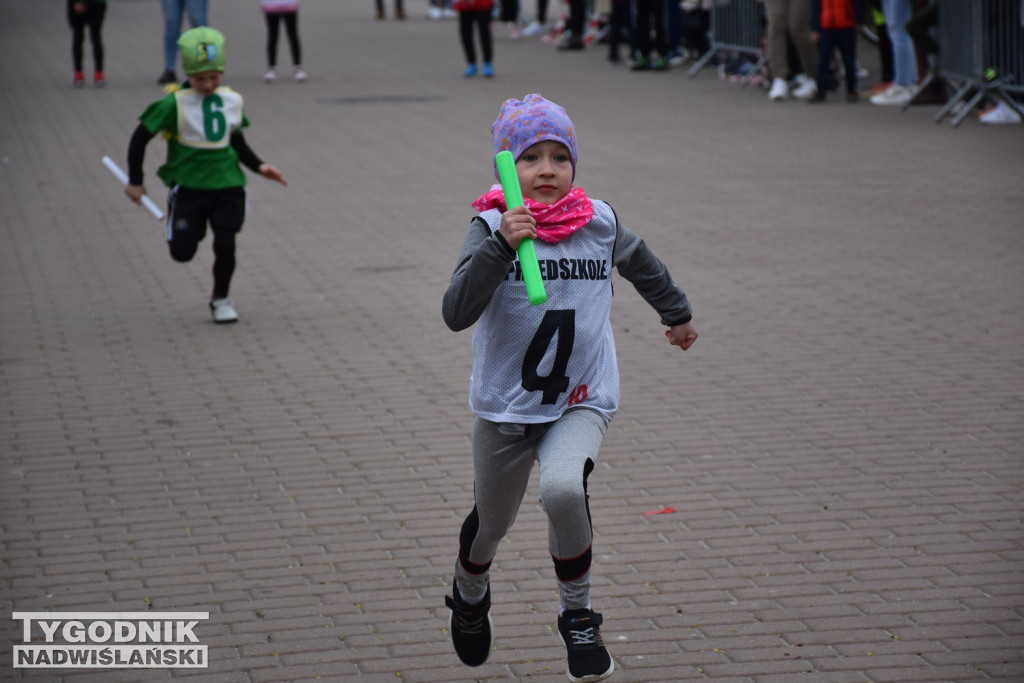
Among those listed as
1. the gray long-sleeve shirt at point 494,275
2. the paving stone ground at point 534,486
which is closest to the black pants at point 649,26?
the paving stone ground at point 534,486

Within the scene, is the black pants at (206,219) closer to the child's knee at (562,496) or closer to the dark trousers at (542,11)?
the child's knee at (562,496)

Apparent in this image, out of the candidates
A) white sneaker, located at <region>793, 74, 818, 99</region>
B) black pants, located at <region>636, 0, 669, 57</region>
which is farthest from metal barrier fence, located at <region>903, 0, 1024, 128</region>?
black pants, located at <region>636, 0, 669, 57</region>

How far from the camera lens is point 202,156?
323 inches

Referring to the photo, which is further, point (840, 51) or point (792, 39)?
point (792, 39)

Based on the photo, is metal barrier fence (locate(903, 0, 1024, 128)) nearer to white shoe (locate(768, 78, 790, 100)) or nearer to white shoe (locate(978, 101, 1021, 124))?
white shoe (locate(978, 101, 1021, 124))

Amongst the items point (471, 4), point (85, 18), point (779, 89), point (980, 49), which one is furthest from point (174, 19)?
point (980, 49)

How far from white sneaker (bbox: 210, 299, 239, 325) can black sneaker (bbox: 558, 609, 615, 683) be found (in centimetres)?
509

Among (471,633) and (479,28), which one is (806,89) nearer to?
(479,28)

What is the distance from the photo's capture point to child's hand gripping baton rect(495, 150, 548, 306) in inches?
133

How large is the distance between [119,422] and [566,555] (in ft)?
11.6

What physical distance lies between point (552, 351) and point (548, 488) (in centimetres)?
38

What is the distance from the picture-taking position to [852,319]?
817 centimetres

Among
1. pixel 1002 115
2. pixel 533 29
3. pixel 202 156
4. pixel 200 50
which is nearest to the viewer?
pixel 200 50

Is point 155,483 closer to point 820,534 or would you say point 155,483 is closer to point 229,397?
point 229,397
